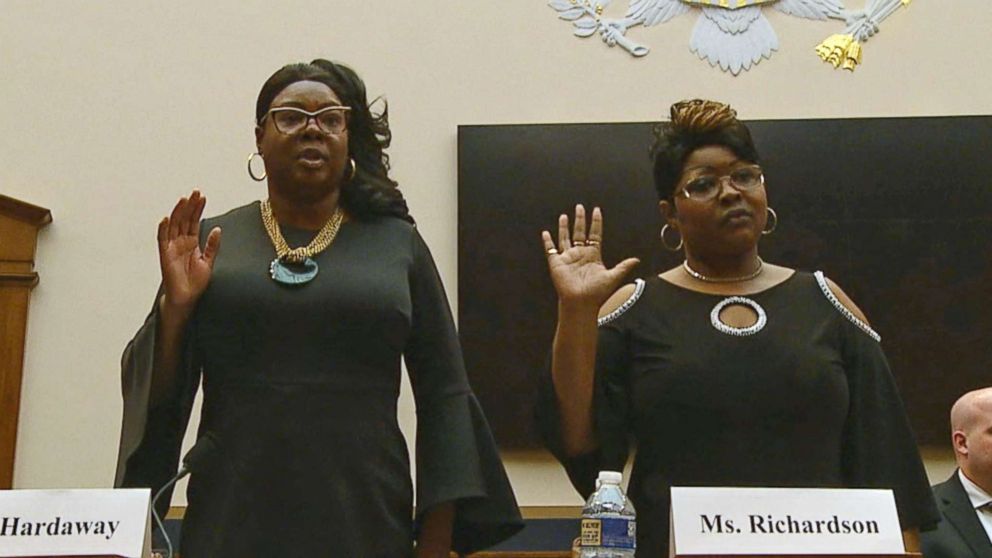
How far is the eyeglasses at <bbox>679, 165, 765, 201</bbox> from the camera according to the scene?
2455mm

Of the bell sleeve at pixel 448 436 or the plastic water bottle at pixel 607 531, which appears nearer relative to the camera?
the plastic water bottle at pixel 607 531

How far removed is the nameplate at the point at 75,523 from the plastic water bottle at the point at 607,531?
0.69 m

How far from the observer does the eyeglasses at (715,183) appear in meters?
2.46

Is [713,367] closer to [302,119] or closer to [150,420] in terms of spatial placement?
[302,119]

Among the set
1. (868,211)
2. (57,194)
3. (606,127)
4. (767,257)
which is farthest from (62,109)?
(868,211)

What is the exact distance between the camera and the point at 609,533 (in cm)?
211

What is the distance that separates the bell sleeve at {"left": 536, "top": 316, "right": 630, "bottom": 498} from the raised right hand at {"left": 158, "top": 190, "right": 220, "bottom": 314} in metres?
0.64

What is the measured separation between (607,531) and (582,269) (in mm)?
488

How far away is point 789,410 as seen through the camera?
2322 mm

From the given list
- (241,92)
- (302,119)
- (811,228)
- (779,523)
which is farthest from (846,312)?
(241,92)

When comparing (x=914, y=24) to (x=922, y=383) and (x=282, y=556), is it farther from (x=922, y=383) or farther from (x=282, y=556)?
(x=282, y=556)

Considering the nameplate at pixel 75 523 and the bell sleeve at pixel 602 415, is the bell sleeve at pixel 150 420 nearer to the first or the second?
the nameplate at pixel 75 523

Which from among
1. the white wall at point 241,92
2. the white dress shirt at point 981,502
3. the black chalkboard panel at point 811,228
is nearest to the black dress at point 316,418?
the white dress shirt at point 981,502

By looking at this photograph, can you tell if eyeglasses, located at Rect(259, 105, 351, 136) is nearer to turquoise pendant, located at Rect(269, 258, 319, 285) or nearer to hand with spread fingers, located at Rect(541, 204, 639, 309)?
turquoise pendant, located at Rect(269, 258, 319, 285)
